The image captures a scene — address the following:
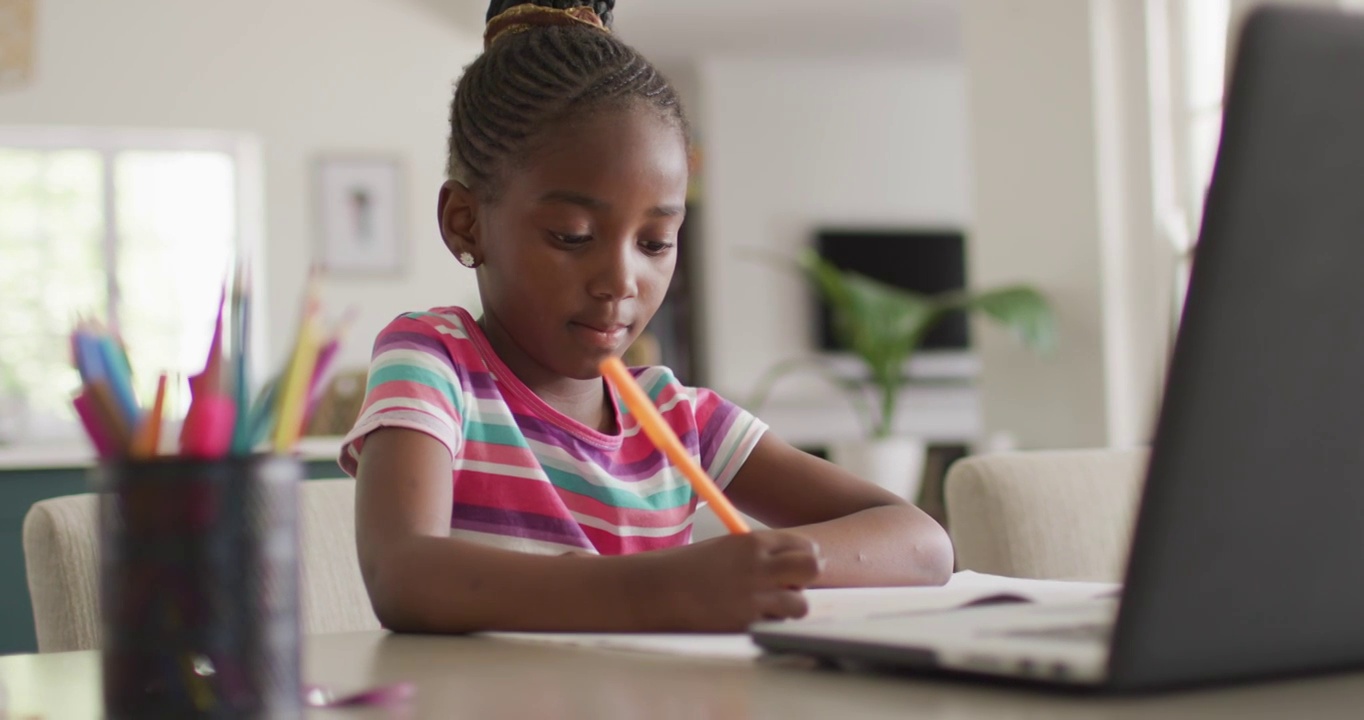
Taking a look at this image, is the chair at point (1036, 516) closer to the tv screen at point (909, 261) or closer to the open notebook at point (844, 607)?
the open notebook at point (844, 607)

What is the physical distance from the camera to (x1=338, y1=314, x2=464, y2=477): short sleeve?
86 centimetres

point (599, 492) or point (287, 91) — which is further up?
point (287, 91)

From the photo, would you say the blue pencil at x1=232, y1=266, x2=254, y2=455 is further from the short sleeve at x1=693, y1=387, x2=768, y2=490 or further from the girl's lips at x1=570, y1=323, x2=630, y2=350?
the short sleeve at x1=693, y1=387, x2=768, y2=490

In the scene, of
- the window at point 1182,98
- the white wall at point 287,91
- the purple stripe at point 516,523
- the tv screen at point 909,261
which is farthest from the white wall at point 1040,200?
the purple stripe at point 516,523

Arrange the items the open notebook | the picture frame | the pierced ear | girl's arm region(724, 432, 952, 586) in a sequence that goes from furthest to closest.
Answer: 1. the picture frame
2. the pierced ear
3. girl's arm region(724, 432, 952, 586)
4. the open notebook

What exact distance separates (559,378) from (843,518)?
10.6 inches

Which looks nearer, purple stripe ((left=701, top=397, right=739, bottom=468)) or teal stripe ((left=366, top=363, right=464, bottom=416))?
teal stripe ((left=366, top=363, right=464, bottom=416))

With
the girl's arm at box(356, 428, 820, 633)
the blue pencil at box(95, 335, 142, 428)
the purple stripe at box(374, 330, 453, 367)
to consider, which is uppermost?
the blue pencil at box(95, 335, 142, 428)

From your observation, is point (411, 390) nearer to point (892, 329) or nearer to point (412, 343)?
point (412, 343)

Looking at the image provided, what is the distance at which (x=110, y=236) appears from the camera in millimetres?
6496

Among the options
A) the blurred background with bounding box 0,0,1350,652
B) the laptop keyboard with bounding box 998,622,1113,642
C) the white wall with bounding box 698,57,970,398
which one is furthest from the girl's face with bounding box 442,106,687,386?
the white wall with bounding box 698,57,970,398

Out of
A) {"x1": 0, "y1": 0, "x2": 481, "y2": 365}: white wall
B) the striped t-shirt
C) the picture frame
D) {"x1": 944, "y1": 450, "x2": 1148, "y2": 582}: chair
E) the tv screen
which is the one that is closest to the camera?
the striped t-shirt

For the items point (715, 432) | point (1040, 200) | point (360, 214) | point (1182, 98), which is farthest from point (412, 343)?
point (360, 214)

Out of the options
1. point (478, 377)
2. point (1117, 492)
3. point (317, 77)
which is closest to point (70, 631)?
point (478, 377)
